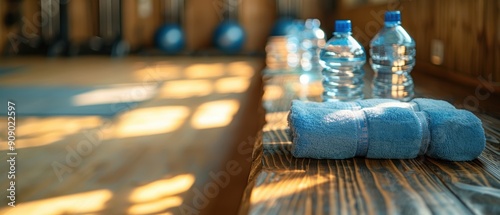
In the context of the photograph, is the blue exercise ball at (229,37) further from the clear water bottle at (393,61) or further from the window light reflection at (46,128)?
the clear water bottle at (393,61)

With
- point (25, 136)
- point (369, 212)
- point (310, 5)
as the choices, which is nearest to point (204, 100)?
point (25, 136)

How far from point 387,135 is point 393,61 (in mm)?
850

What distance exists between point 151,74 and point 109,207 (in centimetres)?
365

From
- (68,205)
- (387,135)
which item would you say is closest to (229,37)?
(68,205)

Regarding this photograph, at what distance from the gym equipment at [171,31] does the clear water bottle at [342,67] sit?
5137mm

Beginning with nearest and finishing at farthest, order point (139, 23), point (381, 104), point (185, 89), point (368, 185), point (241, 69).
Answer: point (368, 185), point (381, 104), point (185, 89), point (241, 69), point (139, 23)

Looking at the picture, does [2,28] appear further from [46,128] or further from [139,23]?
[46,128]

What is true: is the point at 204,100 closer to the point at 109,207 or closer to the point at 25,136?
the point at 25,136

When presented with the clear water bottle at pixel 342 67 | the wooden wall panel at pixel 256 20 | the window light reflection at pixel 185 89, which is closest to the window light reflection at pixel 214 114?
the window light reflection at pixel 185 89

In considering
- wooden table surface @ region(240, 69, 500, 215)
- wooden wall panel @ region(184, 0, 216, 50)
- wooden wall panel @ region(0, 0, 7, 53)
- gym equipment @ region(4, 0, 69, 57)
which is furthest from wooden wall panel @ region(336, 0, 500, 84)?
wooden wall panel @ region(0, 0, 7, 53)

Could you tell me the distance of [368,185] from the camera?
958mm

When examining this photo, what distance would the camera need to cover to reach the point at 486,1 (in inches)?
82.1

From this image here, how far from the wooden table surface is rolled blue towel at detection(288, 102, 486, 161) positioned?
0.02 meters

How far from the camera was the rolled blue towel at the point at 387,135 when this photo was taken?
1087mm
